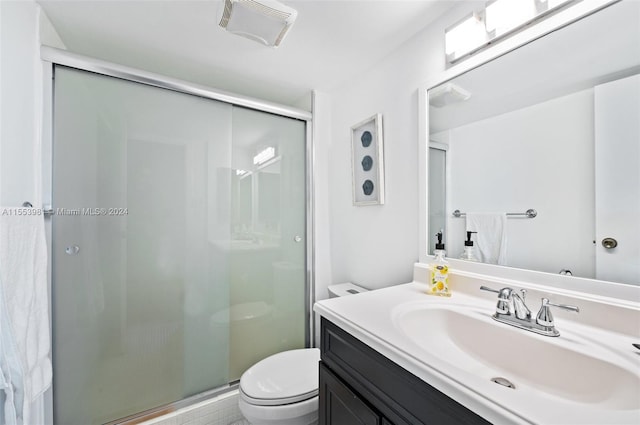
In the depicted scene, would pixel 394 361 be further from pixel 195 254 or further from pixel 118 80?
pixel 118 80

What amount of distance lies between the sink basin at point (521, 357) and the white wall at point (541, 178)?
0.83 ft

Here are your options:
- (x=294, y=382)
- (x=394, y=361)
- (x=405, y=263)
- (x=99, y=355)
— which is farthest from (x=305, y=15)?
(x=99, y=355)

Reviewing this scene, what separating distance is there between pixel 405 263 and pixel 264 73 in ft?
4.77

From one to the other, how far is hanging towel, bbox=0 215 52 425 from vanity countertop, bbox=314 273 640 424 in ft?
3.33

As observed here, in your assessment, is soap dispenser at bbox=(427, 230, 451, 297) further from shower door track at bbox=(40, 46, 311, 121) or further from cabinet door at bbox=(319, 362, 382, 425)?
shower door track at bbox=(40, 46, 311, 121)

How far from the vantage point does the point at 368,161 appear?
1.58 meters

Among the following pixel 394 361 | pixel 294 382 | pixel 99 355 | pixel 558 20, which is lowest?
pixel 294 382

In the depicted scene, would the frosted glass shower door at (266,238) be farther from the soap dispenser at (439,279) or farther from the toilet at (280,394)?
the soap dispenser at (439,279)

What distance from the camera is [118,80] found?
4.48ft

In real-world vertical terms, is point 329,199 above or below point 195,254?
above

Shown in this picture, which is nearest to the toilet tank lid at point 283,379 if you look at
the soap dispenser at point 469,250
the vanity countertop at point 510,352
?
the vanity countertop at point 510,352

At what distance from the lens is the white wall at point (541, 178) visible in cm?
78

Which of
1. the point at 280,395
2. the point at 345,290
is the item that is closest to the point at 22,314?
the point at 280,395

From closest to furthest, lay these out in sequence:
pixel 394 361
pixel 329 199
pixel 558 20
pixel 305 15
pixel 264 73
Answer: pixel 394 361 < pixel 558 20 < pixel 305 15 < pixel 264 73 < pixel 329 199
